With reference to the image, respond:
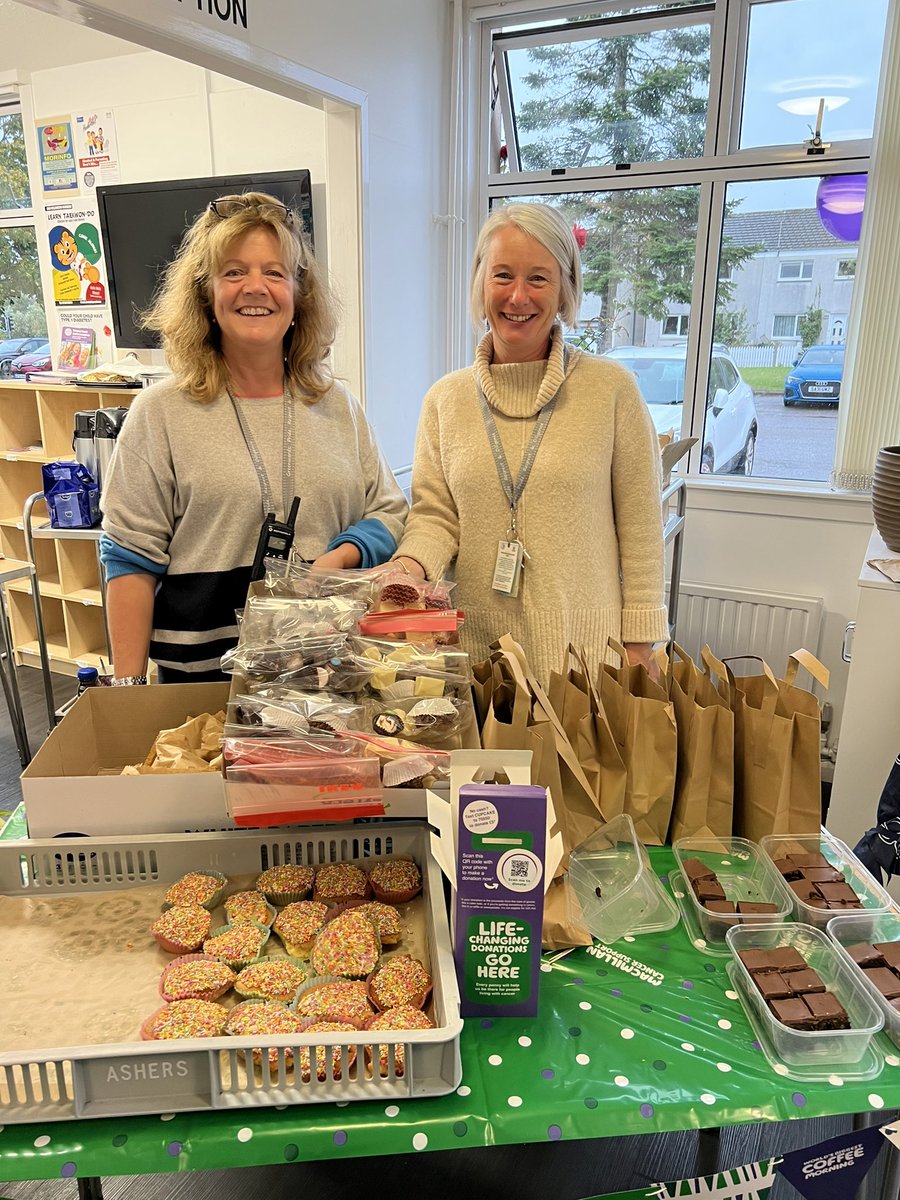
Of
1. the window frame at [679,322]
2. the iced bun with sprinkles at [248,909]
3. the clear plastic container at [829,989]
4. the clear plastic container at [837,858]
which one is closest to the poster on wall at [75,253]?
the window frame at [679,322]

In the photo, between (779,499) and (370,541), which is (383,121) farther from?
(370,541)

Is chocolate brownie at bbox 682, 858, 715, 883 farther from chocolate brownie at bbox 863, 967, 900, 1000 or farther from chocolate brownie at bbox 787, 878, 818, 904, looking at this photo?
chocolate brownie at bbox 863, 967, 900, 1000

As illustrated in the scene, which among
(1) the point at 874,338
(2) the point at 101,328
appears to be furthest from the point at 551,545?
(2) the point at 101,328

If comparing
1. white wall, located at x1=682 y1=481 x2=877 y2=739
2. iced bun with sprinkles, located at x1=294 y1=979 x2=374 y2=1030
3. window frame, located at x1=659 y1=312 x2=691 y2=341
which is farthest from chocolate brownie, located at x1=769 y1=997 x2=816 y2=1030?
window frame, located at x1=659 y1=312 x2=691 y2=341

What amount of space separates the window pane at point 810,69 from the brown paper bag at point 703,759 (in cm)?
305

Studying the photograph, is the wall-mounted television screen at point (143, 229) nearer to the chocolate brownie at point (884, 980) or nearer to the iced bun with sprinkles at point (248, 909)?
the iced bun with sprinkles at point (248, 909)

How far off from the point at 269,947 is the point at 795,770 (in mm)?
748

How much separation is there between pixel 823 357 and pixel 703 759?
2943mm

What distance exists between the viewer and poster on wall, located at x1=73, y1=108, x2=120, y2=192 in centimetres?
405

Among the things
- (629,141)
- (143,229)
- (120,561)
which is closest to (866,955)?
(120,561)

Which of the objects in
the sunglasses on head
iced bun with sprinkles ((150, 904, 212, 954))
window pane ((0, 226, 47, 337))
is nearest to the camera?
iced bun with sprinkles ((150, 904, 212, 954))

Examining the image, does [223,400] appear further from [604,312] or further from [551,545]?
[604,312]

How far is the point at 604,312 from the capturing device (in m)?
3.99

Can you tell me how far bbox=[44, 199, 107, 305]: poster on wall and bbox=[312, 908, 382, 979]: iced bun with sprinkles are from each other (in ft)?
13.4
